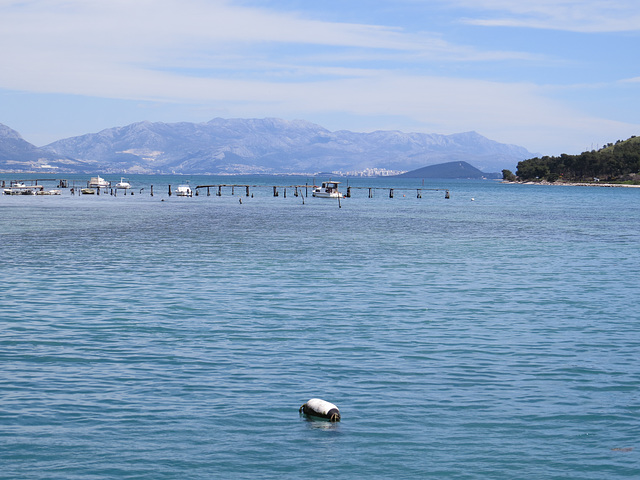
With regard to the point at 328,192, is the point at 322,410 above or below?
below

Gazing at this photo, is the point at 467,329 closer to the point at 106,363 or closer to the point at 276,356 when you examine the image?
the point at 276,356

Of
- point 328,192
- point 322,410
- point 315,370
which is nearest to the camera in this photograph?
point 322,410

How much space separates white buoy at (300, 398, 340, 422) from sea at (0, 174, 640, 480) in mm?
169

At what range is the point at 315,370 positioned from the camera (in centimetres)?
2370

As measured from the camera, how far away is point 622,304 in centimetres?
3659

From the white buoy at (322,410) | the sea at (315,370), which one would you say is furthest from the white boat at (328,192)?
the white buoy at (322,410)

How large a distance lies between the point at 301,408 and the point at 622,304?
879 inches

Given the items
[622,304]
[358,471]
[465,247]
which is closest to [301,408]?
[358,471]

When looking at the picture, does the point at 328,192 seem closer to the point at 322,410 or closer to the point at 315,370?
the point at 315,370

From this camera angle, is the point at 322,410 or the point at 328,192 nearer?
the point at 322,410

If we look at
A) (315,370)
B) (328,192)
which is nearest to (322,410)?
(315,370)

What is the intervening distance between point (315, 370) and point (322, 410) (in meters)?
4.59

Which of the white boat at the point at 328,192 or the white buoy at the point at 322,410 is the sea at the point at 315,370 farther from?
the white boat at the point at 328,192

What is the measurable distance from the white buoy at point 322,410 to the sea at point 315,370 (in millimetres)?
169
